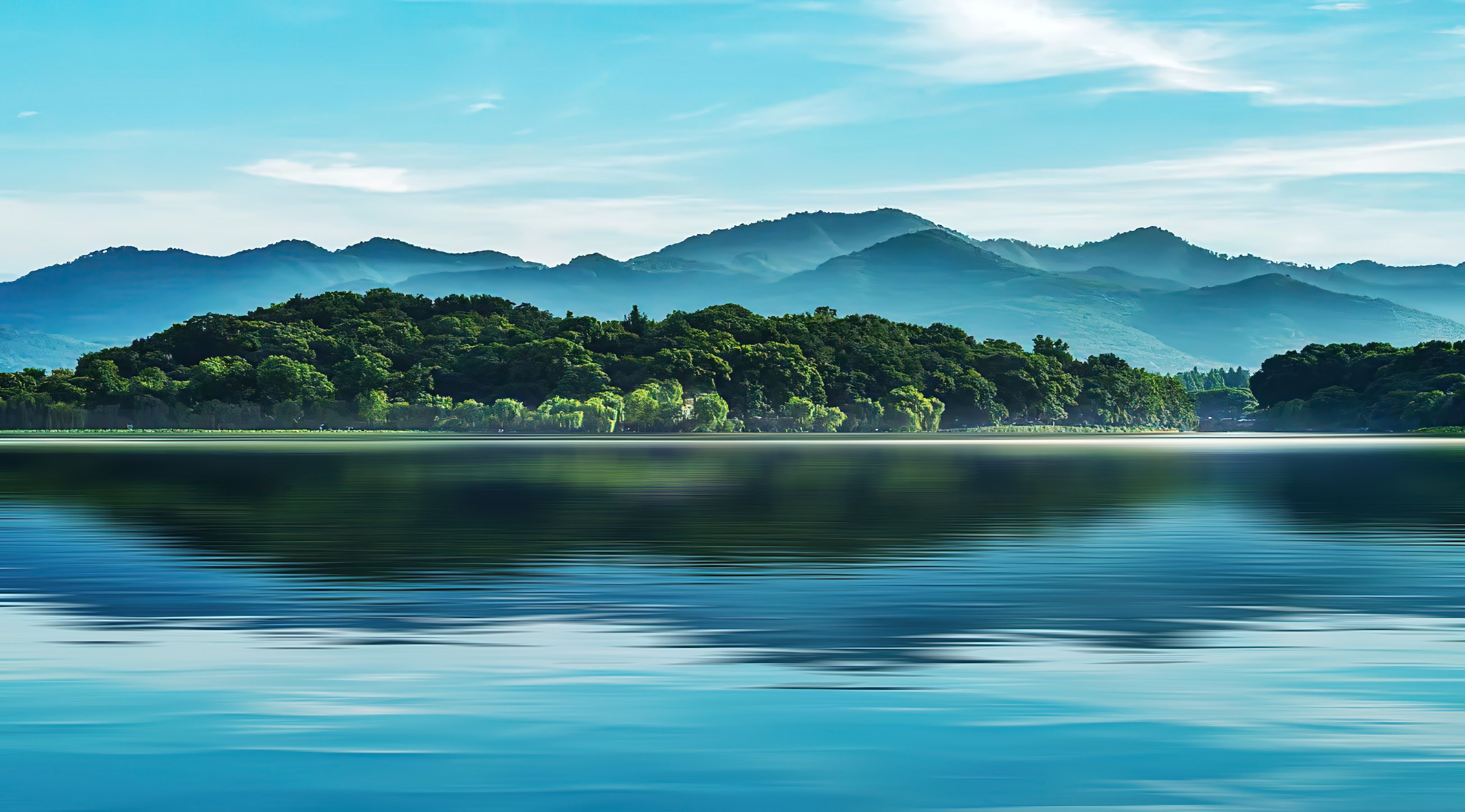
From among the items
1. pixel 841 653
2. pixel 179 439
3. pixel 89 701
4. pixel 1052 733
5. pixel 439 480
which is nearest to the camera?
pixel 1052 733

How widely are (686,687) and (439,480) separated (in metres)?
56.8

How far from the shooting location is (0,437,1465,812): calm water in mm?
13797

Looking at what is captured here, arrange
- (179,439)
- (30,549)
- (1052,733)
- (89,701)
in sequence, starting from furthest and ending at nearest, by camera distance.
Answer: (179,439), (30,549), (89,701), (1052,733)

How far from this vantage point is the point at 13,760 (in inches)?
568

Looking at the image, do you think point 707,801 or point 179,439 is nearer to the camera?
point 707,801

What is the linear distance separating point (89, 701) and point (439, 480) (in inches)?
2225

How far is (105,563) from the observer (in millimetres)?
32062

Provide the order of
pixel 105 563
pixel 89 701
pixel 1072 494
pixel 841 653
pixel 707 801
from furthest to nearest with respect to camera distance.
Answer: pixel 1072 494 → pixel 105 563 → pixel 841 653 → pixel 89 701 → pixel 707 801

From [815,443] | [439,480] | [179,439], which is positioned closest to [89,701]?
[439,480]

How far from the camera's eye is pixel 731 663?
19.6 meters

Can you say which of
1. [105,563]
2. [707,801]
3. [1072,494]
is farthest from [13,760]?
[1072,494]

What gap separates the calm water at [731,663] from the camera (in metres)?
13.8

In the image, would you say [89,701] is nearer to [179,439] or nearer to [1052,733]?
[1052,733]

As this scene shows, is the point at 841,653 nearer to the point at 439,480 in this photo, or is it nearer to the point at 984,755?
the point at 984,755
